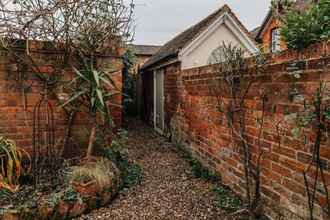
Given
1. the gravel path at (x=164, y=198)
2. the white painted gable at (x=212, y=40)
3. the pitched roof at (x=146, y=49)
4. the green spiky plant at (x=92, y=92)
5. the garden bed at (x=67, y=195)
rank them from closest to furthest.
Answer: the garden bed at (x=67, y=195)
the gravel path at (x=164, y=198)
the green spiky plant at (x=92, y=92)
the white painted gable at (x=212, y=40)
the pitched roof at (x=146, y=49)

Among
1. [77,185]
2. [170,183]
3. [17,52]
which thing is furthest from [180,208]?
[17,52]

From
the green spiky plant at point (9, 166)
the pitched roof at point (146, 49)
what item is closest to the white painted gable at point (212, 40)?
the green spiky plant at point (9, 166)

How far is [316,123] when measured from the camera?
2621 mm

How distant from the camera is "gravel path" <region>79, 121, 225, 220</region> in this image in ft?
12.4

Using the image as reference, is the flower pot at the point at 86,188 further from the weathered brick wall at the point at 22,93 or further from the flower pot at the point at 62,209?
the weathered brick wall at the point at 22,93

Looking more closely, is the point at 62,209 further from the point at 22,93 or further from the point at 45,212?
the point at 22,93

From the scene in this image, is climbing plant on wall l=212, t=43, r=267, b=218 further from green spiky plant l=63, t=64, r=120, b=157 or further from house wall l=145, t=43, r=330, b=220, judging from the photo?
green spiky plant l=63, t=64, r=120, b=157

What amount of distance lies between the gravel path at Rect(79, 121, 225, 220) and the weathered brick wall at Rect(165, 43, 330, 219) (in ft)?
1.99

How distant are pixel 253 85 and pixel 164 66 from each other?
654cm

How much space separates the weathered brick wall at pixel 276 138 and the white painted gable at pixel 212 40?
10.9 ft

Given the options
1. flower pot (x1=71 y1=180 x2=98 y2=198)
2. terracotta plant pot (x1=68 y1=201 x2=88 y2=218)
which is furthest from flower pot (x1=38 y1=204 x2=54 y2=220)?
flower pot (x1=71 y1=180 x2=98 y2=198)

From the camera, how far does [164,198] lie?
434cm

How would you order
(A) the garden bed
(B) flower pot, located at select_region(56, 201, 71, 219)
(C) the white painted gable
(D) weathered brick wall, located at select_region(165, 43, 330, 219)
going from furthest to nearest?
1. (C) the white painted gable
2. (B) flower pot, located at select_region(56, 201, 71, 219)
3. (A) the garden bed
4. (D) weathered brick wall, located at select_region(165, 43, 330, 219)

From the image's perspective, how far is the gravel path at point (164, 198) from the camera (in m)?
3.77
